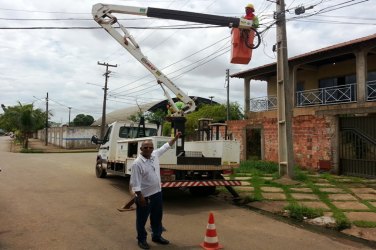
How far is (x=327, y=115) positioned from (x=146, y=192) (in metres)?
11.3

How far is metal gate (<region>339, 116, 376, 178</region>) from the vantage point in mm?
13992

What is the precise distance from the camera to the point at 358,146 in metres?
14.5

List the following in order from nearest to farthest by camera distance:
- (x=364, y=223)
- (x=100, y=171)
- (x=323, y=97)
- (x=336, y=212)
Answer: (x=364, y=223) < (x=336, y=212) < (x=100, y=171) < (x=323, y=97)

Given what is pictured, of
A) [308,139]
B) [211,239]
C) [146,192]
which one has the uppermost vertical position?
[308,139]

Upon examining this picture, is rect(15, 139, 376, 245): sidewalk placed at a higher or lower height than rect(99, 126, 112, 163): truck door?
lower

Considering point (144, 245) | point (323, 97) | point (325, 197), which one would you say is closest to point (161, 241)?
point (144, 245)

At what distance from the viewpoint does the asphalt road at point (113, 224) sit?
19.9 feet

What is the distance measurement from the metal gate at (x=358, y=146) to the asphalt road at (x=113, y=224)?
675 cm

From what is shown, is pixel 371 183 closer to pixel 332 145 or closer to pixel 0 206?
pixel 332 145

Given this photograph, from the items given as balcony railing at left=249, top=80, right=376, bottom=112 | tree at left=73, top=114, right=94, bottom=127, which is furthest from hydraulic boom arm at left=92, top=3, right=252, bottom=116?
tree at left=73, top=114, right=94, bottom=127

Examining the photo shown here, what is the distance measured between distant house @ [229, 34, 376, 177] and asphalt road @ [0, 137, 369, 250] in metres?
6.89

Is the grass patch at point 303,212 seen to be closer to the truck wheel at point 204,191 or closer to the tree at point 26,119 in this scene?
the truck wheel at point 204,191

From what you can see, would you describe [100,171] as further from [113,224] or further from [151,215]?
[151,215]

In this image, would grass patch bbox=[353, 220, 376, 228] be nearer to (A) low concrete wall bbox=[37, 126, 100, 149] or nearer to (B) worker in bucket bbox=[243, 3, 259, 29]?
(B) worker in bucket bbox=[243, 3, 259, 29]
